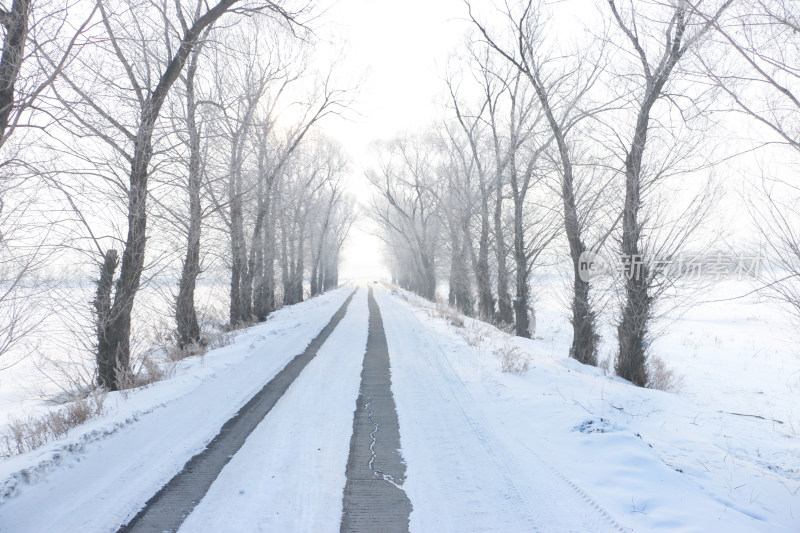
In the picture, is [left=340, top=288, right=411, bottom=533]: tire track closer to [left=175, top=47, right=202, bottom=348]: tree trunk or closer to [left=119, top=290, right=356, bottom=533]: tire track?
[left=119, top=290, right=356, bottom=533]: tire track

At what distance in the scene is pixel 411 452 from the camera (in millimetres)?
4406

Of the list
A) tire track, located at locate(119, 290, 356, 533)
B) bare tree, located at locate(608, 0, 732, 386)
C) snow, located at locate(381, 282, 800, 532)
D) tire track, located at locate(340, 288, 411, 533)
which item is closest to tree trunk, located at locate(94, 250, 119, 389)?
tire track, located at locate(119, 290, 356, 533)

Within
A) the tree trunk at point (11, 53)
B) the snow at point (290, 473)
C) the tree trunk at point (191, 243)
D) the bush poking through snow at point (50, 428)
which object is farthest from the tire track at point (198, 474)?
the tree trunk at point (191, 243)

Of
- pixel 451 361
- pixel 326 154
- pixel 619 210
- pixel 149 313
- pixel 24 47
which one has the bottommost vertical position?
pixel 451 361

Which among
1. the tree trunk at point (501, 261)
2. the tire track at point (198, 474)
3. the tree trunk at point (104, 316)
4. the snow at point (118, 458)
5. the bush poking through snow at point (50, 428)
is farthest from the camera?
the tree trunk at point (501, 261)

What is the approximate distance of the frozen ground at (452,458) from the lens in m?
3.25

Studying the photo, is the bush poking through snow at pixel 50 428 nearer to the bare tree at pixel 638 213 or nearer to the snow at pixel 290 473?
A: the snow at pixel 290 473

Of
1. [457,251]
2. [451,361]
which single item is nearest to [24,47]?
[451,361]

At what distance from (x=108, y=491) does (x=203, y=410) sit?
83.0 inches

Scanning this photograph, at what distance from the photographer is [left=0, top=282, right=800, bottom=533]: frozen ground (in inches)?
128

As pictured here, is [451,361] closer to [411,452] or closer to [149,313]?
[411,452]

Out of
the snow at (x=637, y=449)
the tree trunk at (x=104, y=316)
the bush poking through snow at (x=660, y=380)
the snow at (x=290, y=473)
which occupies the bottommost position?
the bush poking through snow at (x=660, y=380)

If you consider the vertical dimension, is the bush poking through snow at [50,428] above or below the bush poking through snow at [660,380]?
above

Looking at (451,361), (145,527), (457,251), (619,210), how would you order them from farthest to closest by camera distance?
(457,251), (619,210), (451,361), (145,527)
